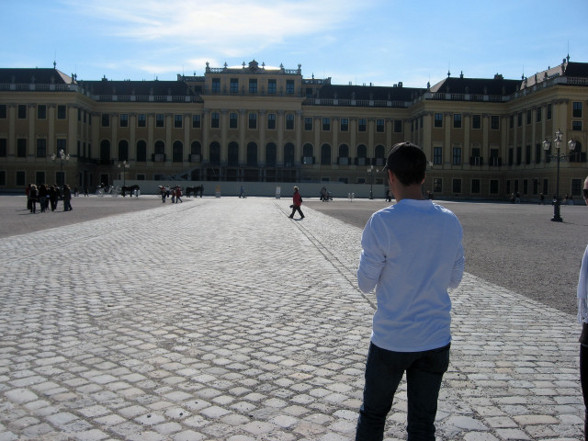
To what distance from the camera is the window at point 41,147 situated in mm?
70750

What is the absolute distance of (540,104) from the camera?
6322 centimetres

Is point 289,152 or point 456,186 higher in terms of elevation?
point 289,152

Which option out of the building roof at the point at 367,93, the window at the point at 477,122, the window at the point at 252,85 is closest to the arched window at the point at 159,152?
the window at the point at 252,85

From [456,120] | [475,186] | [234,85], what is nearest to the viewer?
[475,186]

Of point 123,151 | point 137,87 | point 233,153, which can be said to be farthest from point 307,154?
point 137,87

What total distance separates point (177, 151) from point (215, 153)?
5134 mm

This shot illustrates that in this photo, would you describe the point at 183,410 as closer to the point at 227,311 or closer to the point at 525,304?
the point at 227,311

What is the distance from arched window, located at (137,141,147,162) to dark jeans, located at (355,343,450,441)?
79339 mm

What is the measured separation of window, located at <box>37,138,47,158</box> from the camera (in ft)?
232

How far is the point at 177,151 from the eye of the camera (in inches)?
3132

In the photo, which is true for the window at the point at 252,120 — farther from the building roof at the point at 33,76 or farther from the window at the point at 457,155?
the window at the point at 457,155

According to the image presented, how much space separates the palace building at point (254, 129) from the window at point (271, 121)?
14 centimetres

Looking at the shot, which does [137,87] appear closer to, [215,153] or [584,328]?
[215,153]

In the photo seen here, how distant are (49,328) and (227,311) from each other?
1924 millimetres
